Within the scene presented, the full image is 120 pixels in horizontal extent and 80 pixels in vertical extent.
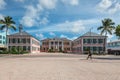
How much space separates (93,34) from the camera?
78250 mm

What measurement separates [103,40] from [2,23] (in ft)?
119

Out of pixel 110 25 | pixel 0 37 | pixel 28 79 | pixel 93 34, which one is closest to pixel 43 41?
pixel 0 37

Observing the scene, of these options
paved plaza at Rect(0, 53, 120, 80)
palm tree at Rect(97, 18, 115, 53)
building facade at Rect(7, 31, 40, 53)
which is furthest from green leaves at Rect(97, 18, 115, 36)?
paved plaza at Rect(0, 53, 120, 80)

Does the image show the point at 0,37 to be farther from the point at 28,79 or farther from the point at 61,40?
the point at 28,79

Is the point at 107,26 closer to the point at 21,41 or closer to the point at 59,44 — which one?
the point at 21,41

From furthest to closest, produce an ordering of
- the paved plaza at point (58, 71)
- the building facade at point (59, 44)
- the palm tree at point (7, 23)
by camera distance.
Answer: the building facade at point (59, 44) < the palm tree at point (7, 23) < the paved plaza at point (58, 71)

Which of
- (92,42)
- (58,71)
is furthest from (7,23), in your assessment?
(58,71)

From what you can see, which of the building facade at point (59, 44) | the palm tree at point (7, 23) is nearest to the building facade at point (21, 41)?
the palm tree at point (7, 23)

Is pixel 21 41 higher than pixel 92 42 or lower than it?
higher

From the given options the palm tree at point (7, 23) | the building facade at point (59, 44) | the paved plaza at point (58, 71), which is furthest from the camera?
the building facade at point (59, 44)

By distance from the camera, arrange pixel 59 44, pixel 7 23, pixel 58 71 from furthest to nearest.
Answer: pixel 59 44 → pixel 7 23 → pixel 58 71

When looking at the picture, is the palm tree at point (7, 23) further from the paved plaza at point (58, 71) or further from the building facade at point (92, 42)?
the paved plaza at point (58, 71)

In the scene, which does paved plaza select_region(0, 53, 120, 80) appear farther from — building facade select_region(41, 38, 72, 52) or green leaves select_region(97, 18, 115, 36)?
building facade select_region(41, 38, 72, 52)

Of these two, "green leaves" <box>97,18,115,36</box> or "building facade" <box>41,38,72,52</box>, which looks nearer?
"green leaves" <box>97,18,115,36</box>
